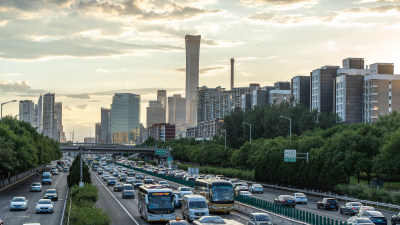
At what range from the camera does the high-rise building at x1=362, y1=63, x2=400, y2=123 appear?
166000 millimetres

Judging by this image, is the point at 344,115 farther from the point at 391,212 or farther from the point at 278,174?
the point at 391,212

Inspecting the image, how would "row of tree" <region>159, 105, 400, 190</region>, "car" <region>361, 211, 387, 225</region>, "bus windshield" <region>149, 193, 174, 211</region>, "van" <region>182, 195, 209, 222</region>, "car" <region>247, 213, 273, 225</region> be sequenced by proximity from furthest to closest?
"row of tree" <region>159, 105, 400, 190</region>
"bus windshield" <region>149, 193, 174, 211</region>
"van" <region>182, 195, 209, 222</region>
"car" <region>361, 211, 387, 225</region>
"car" <region>247, 213, 273, 225</region>

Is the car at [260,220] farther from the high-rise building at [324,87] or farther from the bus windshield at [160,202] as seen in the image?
the high-rise building at [324,87]

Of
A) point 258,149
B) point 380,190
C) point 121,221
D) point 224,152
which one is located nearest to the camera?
point 121,221

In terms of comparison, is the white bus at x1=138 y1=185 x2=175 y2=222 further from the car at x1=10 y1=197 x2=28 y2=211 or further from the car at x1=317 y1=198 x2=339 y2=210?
the car at x1=317 y1=198 x2=339 y2=210

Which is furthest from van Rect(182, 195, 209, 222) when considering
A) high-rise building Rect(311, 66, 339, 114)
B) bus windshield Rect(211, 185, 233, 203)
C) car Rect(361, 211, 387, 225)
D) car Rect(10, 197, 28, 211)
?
high-rise building Rect(311, 66, 339, 114)

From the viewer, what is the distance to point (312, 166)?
3147 inches

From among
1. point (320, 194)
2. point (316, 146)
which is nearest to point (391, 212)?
point (320, 194)

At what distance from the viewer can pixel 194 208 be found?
41.3 meters

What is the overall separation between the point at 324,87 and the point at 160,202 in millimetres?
145687

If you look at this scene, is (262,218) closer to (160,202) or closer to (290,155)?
(160,202)

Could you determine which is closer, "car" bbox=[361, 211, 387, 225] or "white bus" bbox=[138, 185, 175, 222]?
"car" bbox=[361, 211, 387, 225]

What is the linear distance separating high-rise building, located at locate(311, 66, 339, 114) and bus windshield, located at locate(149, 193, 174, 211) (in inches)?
5660

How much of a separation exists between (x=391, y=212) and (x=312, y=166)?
24810 mm
